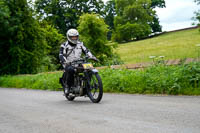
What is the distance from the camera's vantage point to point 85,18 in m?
21.5

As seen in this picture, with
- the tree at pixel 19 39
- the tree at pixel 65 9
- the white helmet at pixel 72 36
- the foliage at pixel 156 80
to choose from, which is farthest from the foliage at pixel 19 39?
the tree at pixel 65 9

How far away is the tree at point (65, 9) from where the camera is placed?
52.7 metres

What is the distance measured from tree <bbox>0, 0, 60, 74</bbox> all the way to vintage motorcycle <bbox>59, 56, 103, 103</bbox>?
11909 millimetres

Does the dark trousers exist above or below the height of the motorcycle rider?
below

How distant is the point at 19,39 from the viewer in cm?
1978

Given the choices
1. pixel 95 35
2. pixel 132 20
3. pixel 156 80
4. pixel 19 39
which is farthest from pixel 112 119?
pixel 132 20

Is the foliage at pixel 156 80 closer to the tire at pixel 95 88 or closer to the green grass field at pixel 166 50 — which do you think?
the tire at pixel 95 88

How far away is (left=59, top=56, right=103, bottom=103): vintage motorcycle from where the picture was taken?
788 centimetres

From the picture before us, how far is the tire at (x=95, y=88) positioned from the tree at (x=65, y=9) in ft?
147

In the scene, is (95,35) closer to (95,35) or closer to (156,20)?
(95,35)

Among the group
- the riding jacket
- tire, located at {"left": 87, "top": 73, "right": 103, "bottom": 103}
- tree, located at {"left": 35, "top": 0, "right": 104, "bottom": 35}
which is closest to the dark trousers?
A: the riding jacket

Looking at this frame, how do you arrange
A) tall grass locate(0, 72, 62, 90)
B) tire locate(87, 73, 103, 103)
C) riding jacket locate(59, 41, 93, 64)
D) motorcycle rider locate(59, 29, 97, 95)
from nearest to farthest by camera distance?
tire locate(87, 73, 103, 103) < motorcycle rider locate(59, 29, 97, 95) < riding jacket locate(59, 41, 93, 64) < tall grass locate(0, 72, 62, 90)

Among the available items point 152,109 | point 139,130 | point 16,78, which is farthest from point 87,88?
point 16,78

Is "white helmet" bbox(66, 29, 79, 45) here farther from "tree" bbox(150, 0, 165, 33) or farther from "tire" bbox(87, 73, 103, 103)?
"tree" bbox(150, 0, 165, 33)
